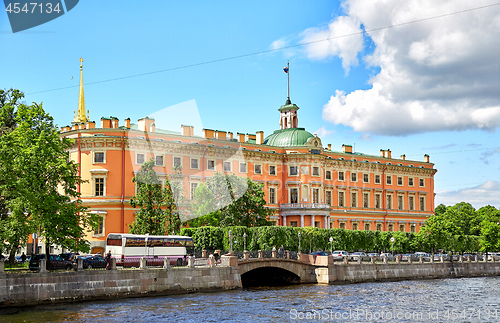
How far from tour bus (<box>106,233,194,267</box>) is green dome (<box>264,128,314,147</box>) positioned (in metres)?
32.8

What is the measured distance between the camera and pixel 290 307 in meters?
34.1

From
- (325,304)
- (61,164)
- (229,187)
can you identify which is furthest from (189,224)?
(325,304)

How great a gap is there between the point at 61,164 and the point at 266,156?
1492 inches

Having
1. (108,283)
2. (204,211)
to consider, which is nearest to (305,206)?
(204,211)

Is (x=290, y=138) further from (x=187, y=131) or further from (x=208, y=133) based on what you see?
(x=187, y=131)

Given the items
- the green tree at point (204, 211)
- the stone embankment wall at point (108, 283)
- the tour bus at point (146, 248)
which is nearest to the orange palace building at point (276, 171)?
the green tree at point (204, 211)

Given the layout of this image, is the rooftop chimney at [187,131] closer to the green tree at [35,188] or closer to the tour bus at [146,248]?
the tour bus at [146,248]

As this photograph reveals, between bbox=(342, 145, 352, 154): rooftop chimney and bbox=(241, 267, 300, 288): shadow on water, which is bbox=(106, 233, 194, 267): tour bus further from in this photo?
bbox=(342, 145, 352, 154): rooftop chimney

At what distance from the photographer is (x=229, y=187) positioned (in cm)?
5975

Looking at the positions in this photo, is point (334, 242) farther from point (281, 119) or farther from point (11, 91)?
point (11, 91)

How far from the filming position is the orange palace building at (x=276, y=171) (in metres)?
59.8

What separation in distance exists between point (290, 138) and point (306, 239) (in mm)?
19808

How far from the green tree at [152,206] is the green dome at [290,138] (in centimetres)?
2556

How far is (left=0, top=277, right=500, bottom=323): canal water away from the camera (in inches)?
1169
